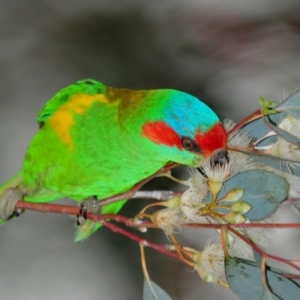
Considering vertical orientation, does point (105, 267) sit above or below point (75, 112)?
below

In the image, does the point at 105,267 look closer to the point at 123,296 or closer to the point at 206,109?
the point at 123,296

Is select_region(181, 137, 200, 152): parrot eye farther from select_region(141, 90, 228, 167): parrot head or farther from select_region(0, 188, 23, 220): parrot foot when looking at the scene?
select_region(0, 188, 23, 220): parrot foot

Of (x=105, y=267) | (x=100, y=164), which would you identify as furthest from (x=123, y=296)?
(x=100, y=164)

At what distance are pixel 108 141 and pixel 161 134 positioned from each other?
0.69ft

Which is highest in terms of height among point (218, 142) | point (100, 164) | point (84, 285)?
point (218, 142)

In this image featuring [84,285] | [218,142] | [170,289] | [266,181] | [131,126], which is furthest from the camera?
[170,289]

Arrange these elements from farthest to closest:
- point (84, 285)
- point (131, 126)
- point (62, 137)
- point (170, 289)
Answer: point (170, 289)
point (84, 285)
point (62, 137)
point (131, 126)

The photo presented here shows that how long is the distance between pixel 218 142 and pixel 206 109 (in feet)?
0.32

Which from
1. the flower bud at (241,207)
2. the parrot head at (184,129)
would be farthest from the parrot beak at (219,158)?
the flower bud at (241,207)

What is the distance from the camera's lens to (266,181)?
3.03ft

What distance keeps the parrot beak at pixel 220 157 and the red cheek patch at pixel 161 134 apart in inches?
5.4

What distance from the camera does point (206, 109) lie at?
1.12 metres

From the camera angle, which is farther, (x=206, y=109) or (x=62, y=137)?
(x=62, y=137)

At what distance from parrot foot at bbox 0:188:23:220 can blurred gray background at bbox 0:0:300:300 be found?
1028 mm
